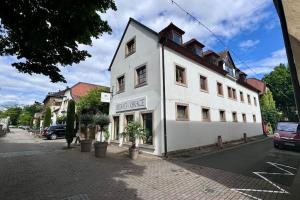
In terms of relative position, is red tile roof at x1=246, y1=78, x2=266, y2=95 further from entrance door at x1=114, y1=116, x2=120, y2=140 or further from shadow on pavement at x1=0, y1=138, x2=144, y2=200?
shadow on pavement at x1=0, y1=138, x2=144, y2=200

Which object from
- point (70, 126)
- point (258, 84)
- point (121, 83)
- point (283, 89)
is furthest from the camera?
point (283, 89)

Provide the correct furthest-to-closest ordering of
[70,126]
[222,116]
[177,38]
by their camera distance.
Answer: [222,116] < [70,126] < [177,38]

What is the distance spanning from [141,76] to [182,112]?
13.4 ft

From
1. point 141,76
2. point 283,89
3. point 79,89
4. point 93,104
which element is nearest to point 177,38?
point 141,76

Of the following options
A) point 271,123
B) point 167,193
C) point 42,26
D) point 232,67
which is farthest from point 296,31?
point 271,123

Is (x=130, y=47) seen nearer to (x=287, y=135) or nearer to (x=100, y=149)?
(x=100, y=149)

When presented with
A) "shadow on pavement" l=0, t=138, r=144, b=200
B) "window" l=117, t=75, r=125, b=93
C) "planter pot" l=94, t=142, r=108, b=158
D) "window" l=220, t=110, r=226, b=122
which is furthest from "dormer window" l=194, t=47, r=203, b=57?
"shadow on pavement" l=0, t=138, r=144, b=200

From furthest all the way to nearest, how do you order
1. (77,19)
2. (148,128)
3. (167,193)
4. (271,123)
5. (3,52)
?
1. (271,123)
2. (148,128)
3. (167,193)
4. (3,52)
5. (77,19)

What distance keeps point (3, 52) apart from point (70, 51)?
5.53ft

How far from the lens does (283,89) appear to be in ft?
134

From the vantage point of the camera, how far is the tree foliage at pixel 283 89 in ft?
132

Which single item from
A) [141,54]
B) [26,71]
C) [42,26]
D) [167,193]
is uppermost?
[141,54]

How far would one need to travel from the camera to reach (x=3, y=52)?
4.88 metres

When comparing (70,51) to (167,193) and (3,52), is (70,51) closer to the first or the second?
(3,52)
